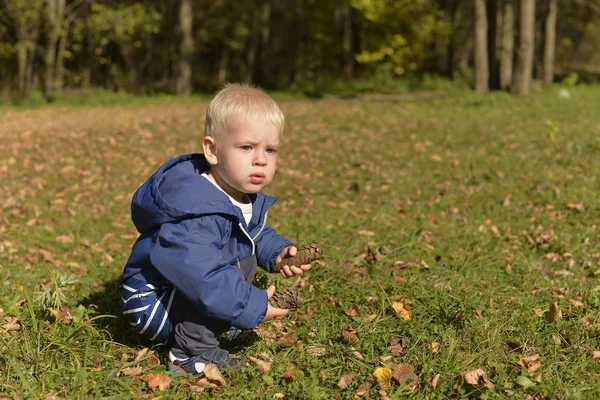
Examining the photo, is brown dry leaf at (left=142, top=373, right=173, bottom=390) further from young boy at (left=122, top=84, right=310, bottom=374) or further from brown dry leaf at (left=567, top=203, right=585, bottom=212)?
brown dry leaf at (left=567, top=203, right=585, bottom=212)

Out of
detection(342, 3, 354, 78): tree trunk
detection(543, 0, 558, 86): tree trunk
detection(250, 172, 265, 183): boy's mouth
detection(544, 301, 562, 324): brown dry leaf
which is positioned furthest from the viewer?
detection(342, 3, 354, 78): tree trunk

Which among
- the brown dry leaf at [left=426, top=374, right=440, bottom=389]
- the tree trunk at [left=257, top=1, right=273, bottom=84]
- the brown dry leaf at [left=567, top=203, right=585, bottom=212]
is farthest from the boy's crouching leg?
the tree trunk at [left=257, top=1, right=273, bottom=84]

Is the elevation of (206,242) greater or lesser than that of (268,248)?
greater

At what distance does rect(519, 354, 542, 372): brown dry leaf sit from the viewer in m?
2.96

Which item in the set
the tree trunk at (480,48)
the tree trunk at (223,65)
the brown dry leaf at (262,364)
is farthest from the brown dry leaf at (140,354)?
the tree trunk at (223,65)

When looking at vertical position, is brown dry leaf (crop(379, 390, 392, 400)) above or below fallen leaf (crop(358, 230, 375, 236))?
below

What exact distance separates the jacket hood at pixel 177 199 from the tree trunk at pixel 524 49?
14975 millimetres

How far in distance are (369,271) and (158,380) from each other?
2.02m

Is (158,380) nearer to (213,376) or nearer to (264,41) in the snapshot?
(213,376)

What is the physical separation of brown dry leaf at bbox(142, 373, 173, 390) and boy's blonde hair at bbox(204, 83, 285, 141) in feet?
4.25

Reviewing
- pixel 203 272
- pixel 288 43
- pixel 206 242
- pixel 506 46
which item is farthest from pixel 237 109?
pixel 288 43

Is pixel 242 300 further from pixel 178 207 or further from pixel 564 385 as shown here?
pixel 564 385

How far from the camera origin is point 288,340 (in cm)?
347

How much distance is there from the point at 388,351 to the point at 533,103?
1350 cm
